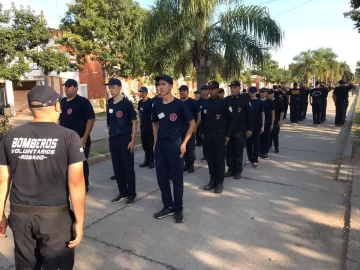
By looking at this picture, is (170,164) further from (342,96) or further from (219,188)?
(342,96)

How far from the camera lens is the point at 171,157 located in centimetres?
370

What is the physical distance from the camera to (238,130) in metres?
5.38

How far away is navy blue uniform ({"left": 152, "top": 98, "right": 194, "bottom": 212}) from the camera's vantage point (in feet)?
12.1

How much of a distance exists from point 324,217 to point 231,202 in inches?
47.4

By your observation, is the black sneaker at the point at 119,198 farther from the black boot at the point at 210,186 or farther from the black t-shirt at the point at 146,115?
the black t-shirt at the point at 146,115

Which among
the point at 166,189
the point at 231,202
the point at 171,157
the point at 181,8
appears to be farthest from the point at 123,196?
the point at 181,8

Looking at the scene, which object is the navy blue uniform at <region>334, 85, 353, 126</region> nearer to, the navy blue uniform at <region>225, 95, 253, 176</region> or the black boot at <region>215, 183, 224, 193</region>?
the navy blue uniform at <region>225, 95, 253, 176</region>

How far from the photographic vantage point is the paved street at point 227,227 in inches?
115

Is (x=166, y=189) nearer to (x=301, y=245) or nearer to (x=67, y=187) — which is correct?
(x=301, y=245)

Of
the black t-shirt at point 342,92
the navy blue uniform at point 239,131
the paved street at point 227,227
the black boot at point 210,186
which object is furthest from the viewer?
the black t-shirt at point 342,92

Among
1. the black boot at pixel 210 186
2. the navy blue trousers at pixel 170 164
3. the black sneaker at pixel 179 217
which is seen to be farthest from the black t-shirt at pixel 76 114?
the black boot at pixel 210 186

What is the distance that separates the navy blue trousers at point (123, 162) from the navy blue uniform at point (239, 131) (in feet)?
6.51

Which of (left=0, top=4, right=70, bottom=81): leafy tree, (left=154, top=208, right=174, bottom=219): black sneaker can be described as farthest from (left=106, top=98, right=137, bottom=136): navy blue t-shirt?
(left=0, top=4, right=70, bottom=81): leafy tree

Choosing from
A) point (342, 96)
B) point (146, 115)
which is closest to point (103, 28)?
point (146, 115)
